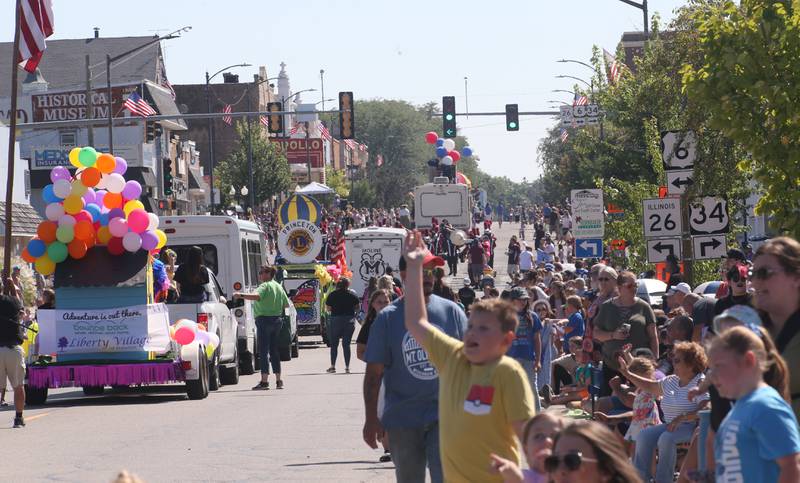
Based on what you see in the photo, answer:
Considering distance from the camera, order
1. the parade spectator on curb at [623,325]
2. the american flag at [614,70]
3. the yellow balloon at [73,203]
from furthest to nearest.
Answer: the american flag at [614,70], the yellow balloon at [73,203], the parade spectator on curb at [623,325]

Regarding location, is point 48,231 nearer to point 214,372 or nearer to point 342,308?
point 214,372

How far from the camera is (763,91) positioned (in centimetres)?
1358

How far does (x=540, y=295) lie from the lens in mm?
22297

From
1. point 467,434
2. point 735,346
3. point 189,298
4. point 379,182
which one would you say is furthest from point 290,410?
point 379,182

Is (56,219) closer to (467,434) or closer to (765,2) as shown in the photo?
(765,2)

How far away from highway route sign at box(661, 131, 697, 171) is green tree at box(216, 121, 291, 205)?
210ft

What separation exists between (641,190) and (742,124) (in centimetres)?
1466

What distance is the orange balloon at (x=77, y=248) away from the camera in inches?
763

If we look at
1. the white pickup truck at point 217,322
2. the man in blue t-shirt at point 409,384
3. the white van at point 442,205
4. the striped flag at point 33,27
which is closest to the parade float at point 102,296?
the white pickup truck at point 217,322

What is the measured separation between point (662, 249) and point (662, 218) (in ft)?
1.50

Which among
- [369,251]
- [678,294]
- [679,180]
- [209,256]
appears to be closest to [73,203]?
[209,256]

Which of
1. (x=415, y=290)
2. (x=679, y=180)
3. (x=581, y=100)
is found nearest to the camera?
(x=415, y=290)

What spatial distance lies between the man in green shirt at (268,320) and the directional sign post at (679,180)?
6217 millimetres

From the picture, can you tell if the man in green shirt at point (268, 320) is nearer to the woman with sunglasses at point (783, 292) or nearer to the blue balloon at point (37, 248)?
the blue balloon at point (37, 248)
